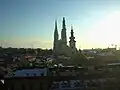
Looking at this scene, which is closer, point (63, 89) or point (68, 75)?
point (63, 89)

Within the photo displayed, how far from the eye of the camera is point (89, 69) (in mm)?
46094

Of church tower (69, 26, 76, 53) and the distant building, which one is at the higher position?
church tower (69, 26, 76, 53)

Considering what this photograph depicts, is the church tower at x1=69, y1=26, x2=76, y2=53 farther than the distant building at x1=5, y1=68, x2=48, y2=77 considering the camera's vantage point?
Yes

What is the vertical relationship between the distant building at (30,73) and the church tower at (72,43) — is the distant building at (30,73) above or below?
below

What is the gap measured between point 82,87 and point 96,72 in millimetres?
7380

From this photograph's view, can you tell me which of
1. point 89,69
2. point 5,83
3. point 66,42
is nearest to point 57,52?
point 66,42

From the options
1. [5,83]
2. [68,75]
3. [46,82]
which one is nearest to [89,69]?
[68,75]

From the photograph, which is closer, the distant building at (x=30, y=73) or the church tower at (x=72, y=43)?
the distant building at (x=30, y=73)

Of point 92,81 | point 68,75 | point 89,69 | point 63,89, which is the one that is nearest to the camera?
point 63,89

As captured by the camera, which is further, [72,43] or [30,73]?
[72,43]

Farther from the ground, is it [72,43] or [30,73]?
[72,43]

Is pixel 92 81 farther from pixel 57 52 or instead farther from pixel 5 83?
pixel 57 52

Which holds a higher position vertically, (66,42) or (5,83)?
(66,42)

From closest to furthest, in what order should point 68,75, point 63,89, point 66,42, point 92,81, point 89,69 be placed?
point 63,89
point 92,81
point 68,75
point 89,69
point 66,42
